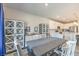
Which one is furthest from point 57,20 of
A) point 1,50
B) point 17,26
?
point 1,50

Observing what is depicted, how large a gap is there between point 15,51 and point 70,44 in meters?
0.91

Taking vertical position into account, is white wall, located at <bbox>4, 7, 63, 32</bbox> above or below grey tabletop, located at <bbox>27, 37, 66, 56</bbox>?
above

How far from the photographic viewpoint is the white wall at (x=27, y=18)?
183 centimetres

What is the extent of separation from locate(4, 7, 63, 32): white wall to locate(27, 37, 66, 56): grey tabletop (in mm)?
215

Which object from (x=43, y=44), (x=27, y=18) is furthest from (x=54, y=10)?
(x=43, y=44)

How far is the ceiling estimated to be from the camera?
72.4 inches

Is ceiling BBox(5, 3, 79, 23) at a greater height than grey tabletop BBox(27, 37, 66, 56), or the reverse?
ceiling BBox(5, 3, 79, 23)

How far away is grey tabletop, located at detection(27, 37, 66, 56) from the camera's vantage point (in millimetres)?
1846

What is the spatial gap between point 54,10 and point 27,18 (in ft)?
1.52

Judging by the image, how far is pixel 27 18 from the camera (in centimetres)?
185

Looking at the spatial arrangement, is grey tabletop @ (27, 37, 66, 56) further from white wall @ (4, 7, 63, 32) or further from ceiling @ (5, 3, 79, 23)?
ceiling @ (5, 3, 79, 23)

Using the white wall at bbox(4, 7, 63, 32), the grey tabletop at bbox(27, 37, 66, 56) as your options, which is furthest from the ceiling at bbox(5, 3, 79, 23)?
the grey tabletop at bbox(27, 37, 66, 56)

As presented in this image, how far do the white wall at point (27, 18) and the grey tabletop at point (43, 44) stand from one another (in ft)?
0.71

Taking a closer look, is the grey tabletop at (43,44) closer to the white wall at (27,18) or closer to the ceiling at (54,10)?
the white wall at (27,18)
